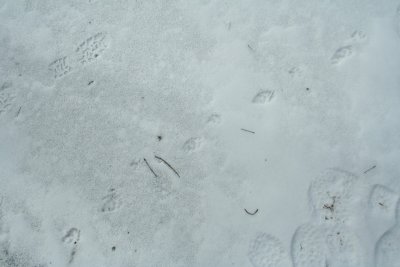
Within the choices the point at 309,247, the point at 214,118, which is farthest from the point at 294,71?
the point at 309,247

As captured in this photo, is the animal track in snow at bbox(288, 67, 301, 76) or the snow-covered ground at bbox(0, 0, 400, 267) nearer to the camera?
the snow-covered ground at bbox(0, 0, 400, 267)

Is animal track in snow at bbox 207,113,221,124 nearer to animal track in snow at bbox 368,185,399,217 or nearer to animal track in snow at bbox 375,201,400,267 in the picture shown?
animal track in snow at bbox 368,185,399,217

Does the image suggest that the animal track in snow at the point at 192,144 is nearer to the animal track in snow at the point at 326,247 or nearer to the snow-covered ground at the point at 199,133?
the snow-covered ground at the point at 199,133

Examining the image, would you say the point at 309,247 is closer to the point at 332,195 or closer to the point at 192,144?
the point at 332,195

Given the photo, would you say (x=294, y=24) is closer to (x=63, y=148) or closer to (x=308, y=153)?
(x=308, y=153)

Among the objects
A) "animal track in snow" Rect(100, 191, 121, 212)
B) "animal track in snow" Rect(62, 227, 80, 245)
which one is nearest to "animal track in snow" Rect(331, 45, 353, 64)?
"animal track in snow" Rect(100, 191, 121, 212)

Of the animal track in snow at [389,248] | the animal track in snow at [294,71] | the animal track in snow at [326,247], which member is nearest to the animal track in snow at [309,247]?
the animal track in snow at [326,247]
